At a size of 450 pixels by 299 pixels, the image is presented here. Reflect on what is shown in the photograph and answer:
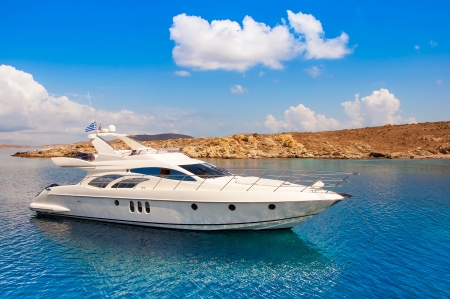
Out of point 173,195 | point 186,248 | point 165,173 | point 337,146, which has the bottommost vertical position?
point 186,248

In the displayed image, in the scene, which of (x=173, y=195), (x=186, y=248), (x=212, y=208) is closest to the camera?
(x=186, y=248)

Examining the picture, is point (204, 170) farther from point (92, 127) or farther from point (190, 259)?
point (92, 127)

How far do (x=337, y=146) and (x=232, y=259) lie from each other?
209 feet

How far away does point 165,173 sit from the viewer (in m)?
15.3

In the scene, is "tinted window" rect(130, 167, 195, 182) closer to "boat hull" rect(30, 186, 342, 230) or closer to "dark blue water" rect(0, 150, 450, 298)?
"boat hull" rect(30, 186, 342, 230)

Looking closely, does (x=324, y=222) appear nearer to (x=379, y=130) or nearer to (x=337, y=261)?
A: (x=337, y=261)

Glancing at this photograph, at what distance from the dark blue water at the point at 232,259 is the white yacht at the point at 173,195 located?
2.22 feet

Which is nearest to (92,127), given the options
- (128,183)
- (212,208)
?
(128,183)

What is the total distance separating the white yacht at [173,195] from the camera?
13.0m

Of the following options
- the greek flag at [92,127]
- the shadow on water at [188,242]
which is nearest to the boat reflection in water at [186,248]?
the shadow on water at [188,242]

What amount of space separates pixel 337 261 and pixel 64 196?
1379cm

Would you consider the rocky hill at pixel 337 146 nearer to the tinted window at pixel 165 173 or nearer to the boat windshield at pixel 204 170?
the boat windshield at pixel 204 170

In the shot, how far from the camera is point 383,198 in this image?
2191 cm

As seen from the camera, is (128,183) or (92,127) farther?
(92,127)
